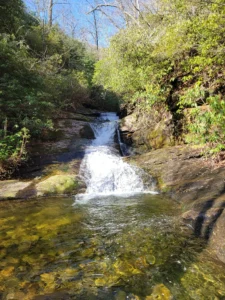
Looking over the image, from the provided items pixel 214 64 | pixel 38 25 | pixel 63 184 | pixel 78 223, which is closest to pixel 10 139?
pixel 63 184

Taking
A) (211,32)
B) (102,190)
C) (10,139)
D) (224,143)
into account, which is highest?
(211,32)

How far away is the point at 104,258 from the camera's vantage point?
3492mm

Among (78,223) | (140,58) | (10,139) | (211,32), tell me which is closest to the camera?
(78,223)

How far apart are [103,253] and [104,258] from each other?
143mm

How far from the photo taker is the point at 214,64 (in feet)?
26.6

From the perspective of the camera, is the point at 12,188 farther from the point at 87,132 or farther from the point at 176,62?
the point at 176,62

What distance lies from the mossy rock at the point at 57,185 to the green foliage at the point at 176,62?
13.1 feet

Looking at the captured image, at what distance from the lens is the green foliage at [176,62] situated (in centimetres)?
676

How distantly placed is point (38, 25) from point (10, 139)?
1411 cm

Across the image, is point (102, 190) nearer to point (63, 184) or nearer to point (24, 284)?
point (63, 184)

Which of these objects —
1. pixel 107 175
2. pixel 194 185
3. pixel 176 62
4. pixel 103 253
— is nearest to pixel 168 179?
pixel 194 185

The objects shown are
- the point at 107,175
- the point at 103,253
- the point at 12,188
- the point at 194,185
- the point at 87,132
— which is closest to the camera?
the point at 103,253

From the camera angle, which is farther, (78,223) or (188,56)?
(188,56)

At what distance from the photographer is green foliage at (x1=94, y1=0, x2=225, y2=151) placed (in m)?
6.76
